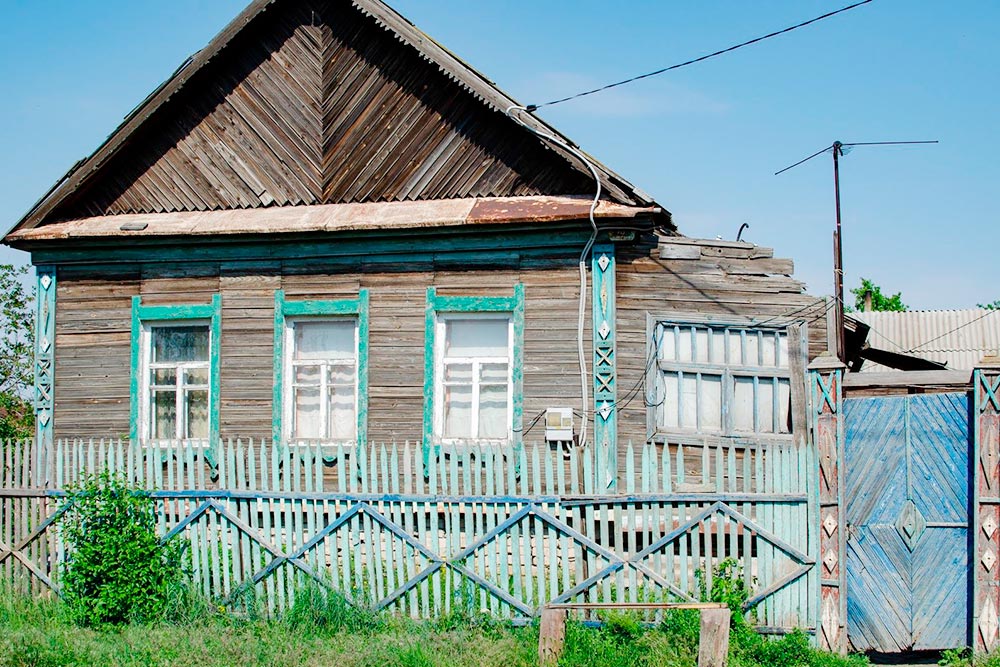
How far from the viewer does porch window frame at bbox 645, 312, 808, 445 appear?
9.82 m

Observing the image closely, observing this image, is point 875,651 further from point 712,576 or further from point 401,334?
point 401,334

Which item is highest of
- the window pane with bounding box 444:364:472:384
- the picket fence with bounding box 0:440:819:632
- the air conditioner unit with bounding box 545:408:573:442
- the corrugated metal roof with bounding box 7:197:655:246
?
the corrugated metal roof with bounding box 7:197:655:246

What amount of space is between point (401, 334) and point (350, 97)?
2.81 metres

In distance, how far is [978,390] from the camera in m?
7.62

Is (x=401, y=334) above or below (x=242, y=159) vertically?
below

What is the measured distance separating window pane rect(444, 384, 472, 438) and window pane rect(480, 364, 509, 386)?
8.0 inches

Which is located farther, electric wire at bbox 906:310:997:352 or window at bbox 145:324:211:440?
electric wire at bbox 906:310:997:352

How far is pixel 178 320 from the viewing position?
11.3 metres

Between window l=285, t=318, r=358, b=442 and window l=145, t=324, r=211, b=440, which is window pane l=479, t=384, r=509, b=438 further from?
window l=145, t=324, r=211, b=440

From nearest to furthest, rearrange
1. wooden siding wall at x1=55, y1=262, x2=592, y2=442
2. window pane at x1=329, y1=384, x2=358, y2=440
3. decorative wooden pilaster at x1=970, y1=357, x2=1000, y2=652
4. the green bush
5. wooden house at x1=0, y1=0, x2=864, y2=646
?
decorative wooden pilaster at x1=970, y1=357, x2=1000, y2=652 < the green bush < wooden house at x1=0, y1=0, x2=864, y2=646 < wooden siding wall at x1=55, y1=262, x2=592, y2=442 < window pane at x1=329, y1=384, x2=358, y2=440

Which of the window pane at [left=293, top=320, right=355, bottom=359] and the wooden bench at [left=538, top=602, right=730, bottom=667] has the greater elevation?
the window pane at [left=293, top=320, right=355, bottom=359]

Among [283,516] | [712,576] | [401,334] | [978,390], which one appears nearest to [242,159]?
[401,334]

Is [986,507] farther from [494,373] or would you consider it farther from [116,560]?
[116,560]

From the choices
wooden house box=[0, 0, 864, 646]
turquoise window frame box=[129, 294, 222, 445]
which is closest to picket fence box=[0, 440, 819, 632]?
wooden house box=[0, 0, 864, 646]
